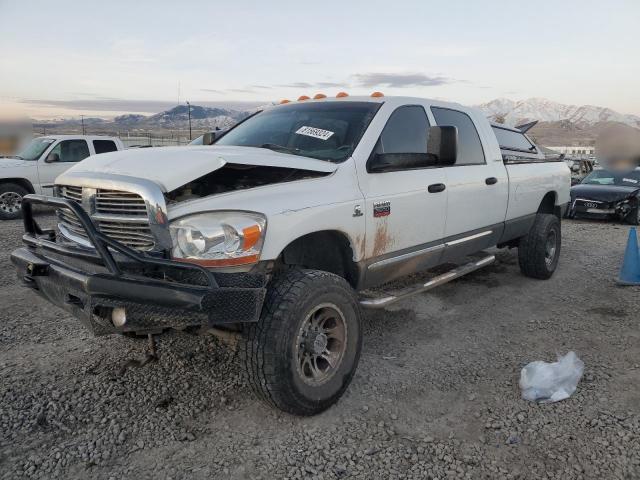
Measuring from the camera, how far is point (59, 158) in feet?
37.2

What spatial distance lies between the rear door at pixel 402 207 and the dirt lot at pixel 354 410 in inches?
30.4

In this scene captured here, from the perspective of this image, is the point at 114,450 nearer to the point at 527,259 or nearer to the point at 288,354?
the point at 288,354

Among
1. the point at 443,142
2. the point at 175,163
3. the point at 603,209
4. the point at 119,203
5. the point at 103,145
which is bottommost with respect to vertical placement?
the point at 603,209

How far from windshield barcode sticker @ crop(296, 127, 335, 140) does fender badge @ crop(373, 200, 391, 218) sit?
0.64 meters

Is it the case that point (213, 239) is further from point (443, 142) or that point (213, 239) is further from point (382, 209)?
point (443, 142)

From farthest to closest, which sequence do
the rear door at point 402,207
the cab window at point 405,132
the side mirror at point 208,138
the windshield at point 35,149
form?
1. the windshield at point 35,149
2. the side mirror at point 208,138
3. the cab window at point 405,132
4. the rear door at point 402,207

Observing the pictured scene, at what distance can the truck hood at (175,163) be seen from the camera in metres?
2.77

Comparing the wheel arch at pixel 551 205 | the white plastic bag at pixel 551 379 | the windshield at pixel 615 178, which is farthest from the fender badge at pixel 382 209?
the windshield at pixel 615 178

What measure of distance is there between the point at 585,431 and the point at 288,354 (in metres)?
1.76

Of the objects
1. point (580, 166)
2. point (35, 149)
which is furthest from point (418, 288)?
point (580, 166)

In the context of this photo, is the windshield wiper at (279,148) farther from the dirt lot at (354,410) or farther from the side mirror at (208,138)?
the dirt lot at (354,410)

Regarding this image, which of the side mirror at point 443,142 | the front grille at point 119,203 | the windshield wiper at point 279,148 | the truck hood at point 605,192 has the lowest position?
the truck hood at point 605,192

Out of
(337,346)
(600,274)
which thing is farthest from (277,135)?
(600,274)

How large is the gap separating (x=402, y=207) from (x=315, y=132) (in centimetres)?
84
